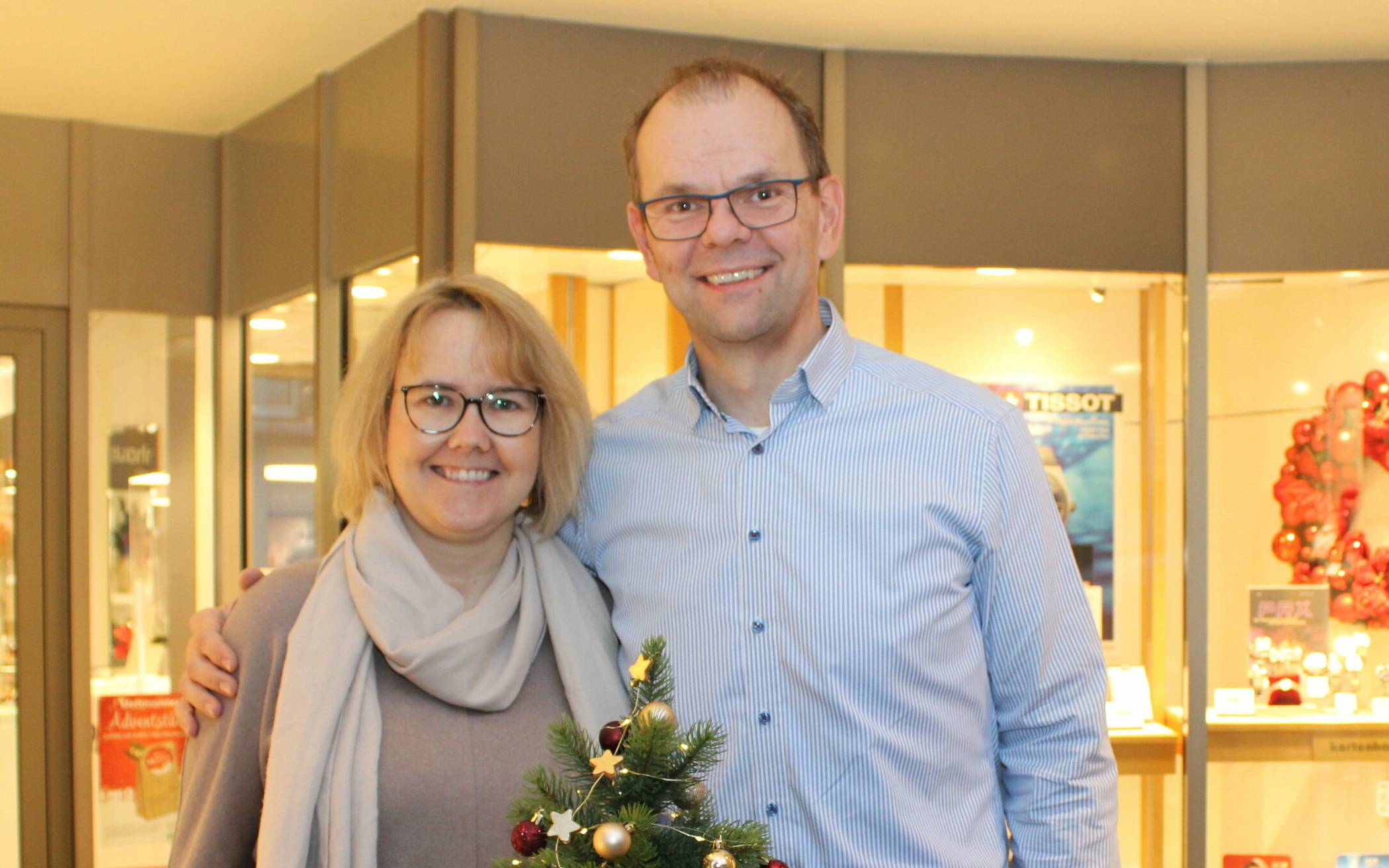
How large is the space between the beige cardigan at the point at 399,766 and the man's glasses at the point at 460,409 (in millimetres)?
386

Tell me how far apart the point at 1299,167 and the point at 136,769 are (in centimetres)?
509

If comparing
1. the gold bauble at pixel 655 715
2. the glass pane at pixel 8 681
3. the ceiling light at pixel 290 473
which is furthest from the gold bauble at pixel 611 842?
the glass pane at pixel 8 681

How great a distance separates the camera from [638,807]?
1413 millimetres

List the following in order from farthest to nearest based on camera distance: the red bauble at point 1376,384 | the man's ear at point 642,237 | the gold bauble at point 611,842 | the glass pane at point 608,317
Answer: the red bauble at point 1376,384 → the glass pane at point 608,317 → the man's ear at point 642,237 → the gold bauble at point 611,842

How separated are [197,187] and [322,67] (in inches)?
45.2

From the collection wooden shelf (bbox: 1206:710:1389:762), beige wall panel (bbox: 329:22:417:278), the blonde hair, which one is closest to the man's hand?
the blonde hair

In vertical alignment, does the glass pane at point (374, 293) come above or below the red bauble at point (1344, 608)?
above

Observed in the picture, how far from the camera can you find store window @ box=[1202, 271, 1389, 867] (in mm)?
4918

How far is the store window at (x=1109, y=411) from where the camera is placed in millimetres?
4902

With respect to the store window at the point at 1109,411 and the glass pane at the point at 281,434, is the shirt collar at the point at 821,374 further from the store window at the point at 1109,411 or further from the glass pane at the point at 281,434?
the glass pane at the point at 281,434

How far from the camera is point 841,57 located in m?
4.80

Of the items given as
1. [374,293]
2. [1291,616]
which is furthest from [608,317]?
[1291,616]

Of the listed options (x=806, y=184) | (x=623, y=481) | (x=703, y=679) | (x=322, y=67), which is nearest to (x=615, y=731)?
(x=703, y=679)

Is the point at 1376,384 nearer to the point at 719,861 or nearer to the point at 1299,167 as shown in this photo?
the point at 1299,167
